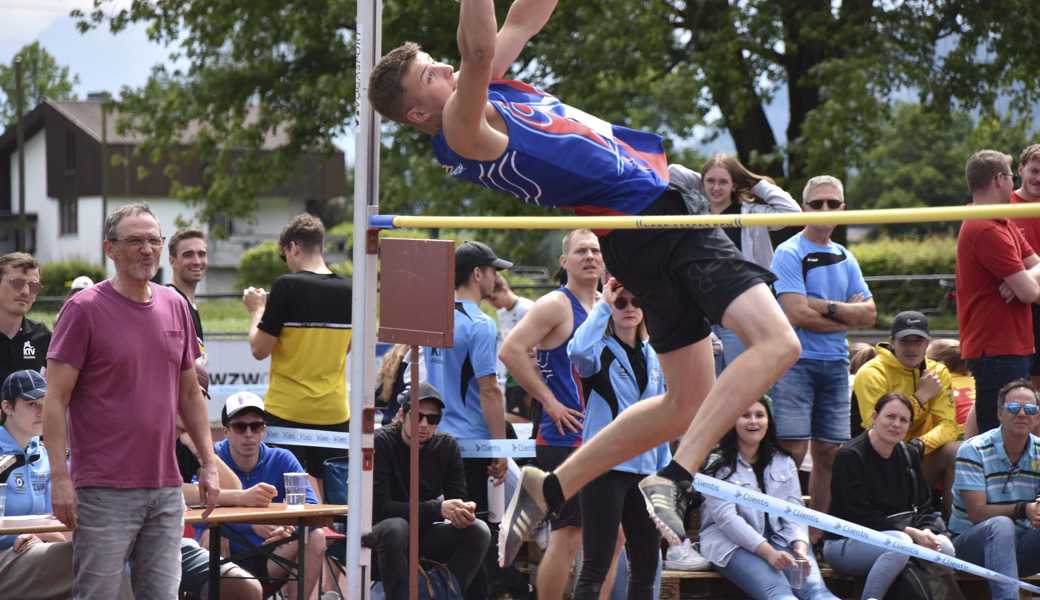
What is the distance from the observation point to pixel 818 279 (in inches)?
271

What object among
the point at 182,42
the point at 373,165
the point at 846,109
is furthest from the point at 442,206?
the point at 373,165

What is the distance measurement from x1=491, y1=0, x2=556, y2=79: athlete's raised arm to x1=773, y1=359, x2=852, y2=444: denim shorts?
2.72 m

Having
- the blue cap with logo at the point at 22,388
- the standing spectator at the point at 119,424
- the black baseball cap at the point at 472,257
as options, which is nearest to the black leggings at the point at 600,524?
the standing spectator at the point at 119,424

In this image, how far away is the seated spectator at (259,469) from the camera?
6191mm

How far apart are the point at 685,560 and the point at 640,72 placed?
9731 mm

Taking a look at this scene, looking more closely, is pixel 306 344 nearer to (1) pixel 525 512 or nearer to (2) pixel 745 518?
(2) pixel 745 518

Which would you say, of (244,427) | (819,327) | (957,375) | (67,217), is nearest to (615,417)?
(819,327)

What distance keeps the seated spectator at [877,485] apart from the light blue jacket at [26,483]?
3.51 metres

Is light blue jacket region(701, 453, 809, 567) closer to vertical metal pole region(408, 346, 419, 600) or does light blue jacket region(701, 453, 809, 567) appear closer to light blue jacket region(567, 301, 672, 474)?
light blue jacket region(567, 301, 672, 474)

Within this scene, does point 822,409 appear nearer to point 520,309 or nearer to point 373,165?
point 373,165

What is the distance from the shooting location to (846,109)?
1438 cm

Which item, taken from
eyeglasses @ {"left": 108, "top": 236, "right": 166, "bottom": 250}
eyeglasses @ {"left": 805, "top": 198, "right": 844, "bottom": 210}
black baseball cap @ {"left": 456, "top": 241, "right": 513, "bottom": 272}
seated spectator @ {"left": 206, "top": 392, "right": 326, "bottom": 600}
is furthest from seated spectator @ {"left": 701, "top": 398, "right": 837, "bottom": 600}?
eyeglasses @ {"left": 108, "top": 236, "right": 166, "bottom": 250}

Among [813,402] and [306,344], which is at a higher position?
[306,344]

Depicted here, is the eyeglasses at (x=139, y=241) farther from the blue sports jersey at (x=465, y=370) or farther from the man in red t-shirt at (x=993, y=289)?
the man in red t-shirt at (x=993, y=289)
